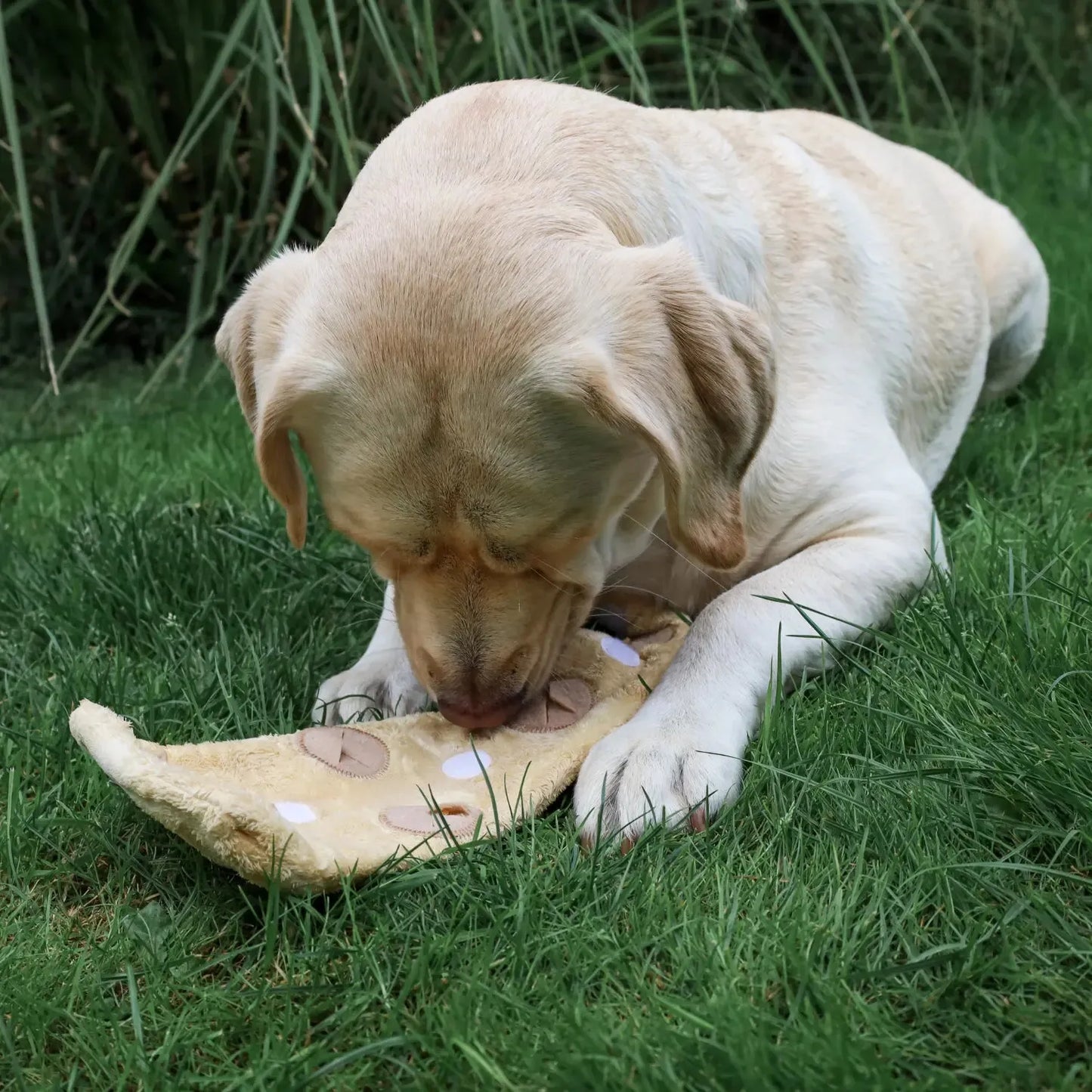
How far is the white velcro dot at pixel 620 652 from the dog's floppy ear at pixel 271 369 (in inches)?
26.3

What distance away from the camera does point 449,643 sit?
7.43 feet

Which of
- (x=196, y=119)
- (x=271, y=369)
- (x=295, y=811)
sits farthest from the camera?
(x=196, y=119)

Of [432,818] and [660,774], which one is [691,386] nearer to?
[660,774]

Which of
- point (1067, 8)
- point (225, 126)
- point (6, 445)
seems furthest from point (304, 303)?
point (1067, 8)

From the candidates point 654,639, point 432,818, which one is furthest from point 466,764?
point 654,639

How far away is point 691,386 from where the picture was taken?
2262mm

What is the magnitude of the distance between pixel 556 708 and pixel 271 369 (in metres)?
0.83

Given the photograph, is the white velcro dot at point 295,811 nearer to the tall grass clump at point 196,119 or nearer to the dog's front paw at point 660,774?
the dog's front paw at point 660,774

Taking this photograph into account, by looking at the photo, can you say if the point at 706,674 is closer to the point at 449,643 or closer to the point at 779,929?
the point at 449,643

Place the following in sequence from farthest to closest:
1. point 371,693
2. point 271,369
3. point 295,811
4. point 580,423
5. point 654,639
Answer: point 654,639 → point 371,693 → point 271,369 → point 580,423 → point 295,811

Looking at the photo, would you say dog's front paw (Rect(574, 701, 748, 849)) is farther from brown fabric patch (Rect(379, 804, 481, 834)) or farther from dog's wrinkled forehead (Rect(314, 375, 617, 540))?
dog's wrinkled forehead (Rect(314, 375, 617, 540))

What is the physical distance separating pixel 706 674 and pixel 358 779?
678 millimetres

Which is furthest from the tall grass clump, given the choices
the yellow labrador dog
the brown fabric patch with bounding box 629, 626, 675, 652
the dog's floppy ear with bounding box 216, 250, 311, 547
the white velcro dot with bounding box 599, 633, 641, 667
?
the white velcro dot with bounding box 599, 633, 641, 667

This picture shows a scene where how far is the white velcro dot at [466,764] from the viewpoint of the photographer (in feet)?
7.43
